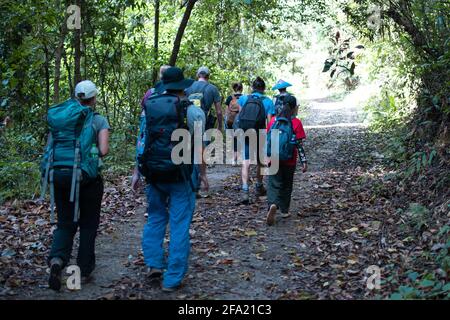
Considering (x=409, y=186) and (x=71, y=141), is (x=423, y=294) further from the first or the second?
(x=409, y=186)

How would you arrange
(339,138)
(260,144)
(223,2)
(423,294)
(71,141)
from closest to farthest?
1. (423,294)
2. (71,141)
3. (260,144)
4. (223,2)
5. (339,138)

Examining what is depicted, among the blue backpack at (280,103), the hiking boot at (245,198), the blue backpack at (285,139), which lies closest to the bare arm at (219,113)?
the hiking boot at (245,198)

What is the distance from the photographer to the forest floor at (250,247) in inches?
230

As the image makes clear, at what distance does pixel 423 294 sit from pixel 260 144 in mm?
4885

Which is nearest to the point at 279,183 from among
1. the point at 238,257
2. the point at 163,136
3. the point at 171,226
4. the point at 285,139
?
the point at 285,139

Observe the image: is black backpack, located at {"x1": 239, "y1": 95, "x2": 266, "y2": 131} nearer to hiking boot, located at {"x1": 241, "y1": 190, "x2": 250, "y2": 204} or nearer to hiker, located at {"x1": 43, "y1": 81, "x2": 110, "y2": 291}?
hiking boot, located at {"x1": 241, "y1": 190, "x2": 250, "y2": 204}

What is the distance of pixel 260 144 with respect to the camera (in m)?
9.55

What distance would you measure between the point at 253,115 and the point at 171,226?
4199 millimetres

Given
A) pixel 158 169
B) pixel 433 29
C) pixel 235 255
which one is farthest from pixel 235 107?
pixel 158 169

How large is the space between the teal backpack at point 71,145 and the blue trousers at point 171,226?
0.78 m

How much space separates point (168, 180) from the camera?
573cm

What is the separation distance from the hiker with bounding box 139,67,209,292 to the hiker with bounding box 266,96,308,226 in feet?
8.58

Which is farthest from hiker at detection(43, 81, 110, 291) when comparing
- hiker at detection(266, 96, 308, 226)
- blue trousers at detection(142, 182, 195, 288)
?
hiker at detection(266, 96, 308, 226)

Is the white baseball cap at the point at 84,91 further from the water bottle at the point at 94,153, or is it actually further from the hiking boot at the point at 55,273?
the hiking boot at the point at 55,273
